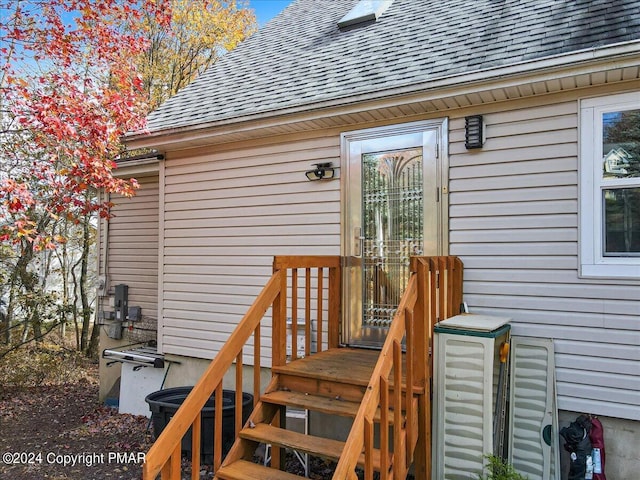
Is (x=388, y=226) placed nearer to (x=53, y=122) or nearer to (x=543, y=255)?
(x=543, y=255)

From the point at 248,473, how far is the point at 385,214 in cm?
237

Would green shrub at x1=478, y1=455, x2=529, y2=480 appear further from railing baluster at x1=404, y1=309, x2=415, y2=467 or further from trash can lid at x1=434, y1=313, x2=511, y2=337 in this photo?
trash can lid at x1=434, y1=313, x2=511, y2=337

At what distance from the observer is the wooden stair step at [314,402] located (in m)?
2.99

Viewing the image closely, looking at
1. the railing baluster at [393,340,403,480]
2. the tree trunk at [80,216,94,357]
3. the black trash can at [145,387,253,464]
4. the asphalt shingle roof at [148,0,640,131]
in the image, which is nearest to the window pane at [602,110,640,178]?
the asphalt shingle roof at [148,0,640,131]

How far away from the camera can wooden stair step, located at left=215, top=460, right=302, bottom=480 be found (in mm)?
2771

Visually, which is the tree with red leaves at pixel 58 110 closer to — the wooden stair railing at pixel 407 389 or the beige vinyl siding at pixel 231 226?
the beige vinyl siding at pixel 231 226

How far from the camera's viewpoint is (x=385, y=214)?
4117 mm

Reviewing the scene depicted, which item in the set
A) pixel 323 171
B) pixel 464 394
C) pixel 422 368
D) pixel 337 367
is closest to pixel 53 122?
pixel 323 171

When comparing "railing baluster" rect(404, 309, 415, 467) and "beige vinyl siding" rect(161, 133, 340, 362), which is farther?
"beige vinyl siding" rect(161, 133, 340, 362)

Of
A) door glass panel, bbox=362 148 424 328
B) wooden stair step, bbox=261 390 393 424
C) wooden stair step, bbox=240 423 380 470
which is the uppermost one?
door glass panel, bbox=362 148 424 328

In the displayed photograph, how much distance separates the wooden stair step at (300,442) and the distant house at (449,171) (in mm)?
1333

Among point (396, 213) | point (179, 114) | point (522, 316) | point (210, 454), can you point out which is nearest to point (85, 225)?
point (179, 114)

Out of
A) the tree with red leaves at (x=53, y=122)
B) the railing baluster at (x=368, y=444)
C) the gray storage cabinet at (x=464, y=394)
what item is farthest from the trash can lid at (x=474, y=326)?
the tree with red leaves at (x=53, y=122)

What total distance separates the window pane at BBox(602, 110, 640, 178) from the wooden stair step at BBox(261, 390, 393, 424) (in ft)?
7.61
